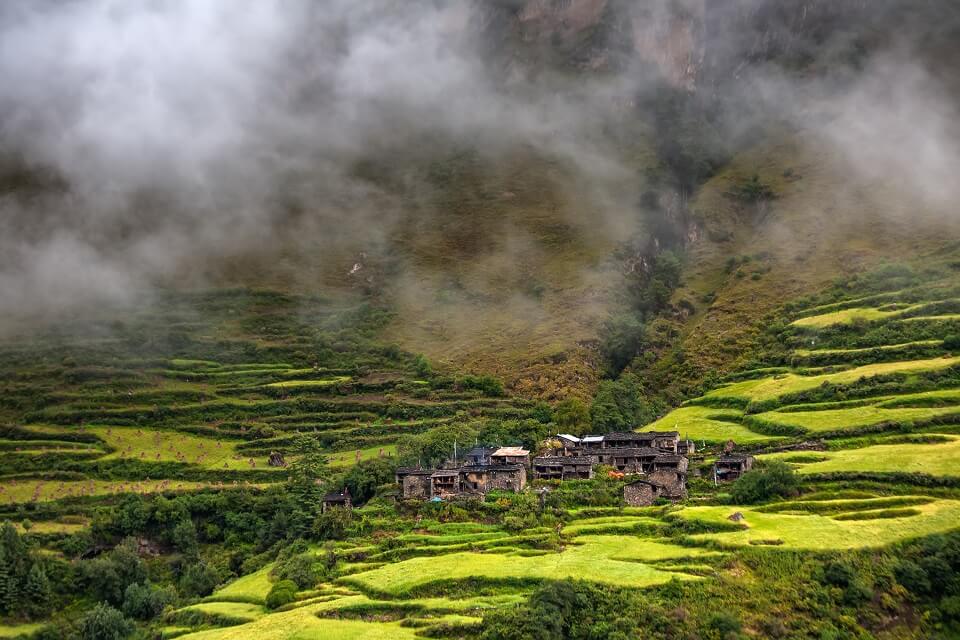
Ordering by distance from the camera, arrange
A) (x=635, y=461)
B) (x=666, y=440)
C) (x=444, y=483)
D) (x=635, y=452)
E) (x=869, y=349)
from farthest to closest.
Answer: (x=869, y=349), (x=666, y=440), (x=635, y=452), (x=635, y=461), (x=444, y=483)

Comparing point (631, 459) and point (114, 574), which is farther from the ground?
point (631, 459)

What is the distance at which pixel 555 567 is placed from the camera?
5159 centimetres

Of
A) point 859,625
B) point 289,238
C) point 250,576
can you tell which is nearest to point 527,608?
point 859,625

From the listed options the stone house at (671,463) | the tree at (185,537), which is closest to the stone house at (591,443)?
the stone house at (671,463)

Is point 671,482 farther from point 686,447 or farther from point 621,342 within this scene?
point 621,342

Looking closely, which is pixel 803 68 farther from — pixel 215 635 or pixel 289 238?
pixel 215 635

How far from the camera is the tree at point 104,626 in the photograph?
69688 mm

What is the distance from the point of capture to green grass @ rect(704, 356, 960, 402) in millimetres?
80000

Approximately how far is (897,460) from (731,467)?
12.5m

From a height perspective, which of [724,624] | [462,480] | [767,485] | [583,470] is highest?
[583,470]

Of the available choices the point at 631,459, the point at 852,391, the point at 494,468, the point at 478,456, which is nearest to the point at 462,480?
the point at 494,468

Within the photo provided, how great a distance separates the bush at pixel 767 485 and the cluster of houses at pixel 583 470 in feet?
18.0

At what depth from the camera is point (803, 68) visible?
186250 millimetres

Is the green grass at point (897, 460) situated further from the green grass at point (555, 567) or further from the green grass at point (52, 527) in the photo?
the green grass at point (52, 527)
